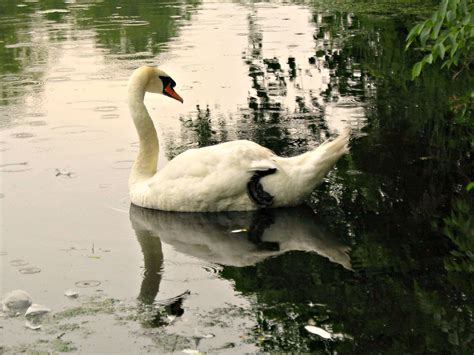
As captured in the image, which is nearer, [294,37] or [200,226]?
[200,226]

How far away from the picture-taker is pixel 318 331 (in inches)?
247

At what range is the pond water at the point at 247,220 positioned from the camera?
21.0ft

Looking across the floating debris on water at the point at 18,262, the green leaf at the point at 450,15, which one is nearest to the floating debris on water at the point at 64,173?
the floating debris on water at the point at 18,262

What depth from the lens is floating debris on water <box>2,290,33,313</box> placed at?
22.3 feet

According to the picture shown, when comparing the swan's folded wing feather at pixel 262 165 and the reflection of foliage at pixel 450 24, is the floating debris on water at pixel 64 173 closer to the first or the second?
the swan's folded wing feather at pixel 262 165

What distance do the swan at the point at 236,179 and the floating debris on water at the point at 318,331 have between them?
8.18 ft

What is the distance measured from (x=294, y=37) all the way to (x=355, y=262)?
12.3m

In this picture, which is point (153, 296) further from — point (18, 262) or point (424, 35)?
point (424, 35)

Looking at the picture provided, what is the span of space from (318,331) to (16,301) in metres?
2.05

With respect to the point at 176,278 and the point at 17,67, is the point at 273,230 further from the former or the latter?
the point at 17,67

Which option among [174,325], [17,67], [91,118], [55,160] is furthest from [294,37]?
[174,325]

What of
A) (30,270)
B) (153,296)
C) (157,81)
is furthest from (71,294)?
(157,81)

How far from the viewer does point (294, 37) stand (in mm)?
19484

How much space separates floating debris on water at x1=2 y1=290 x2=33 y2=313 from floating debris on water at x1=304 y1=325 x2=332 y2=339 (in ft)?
6.24
